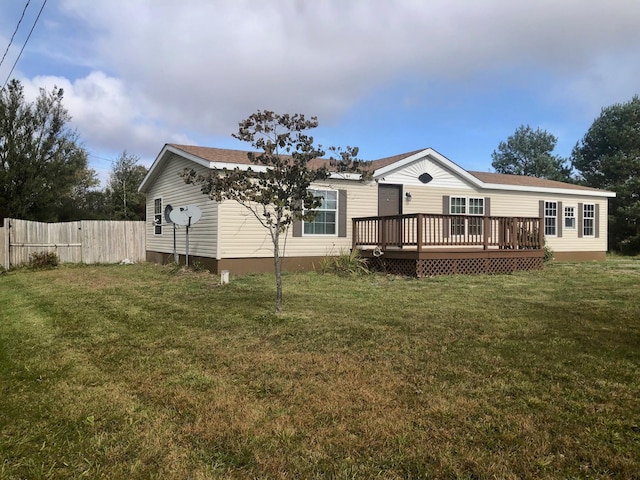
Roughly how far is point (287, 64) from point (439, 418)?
15.0m

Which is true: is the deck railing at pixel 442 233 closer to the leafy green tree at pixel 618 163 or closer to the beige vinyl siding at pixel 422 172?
the beige vinyl siding at pixel 422 172

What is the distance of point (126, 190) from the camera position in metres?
29.5

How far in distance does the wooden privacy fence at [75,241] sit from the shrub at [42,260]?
0.98 ft

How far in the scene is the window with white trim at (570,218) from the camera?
1677cm

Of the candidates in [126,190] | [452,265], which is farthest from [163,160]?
[126,190]

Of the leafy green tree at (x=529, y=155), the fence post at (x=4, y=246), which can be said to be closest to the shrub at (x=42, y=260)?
the fence post at (x=4, y=246)

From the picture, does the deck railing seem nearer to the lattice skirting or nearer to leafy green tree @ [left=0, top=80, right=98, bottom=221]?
the lattice skirting

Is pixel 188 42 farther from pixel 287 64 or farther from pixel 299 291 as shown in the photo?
pixel 299 291

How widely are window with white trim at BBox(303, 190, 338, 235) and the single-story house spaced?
28 mm

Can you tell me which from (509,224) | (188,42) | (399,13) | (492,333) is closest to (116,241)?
(188,42)

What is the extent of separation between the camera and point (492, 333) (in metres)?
5.12

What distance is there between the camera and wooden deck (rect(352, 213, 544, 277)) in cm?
1095

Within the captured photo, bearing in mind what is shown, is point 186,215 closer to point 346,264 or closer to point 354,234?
point 346,264

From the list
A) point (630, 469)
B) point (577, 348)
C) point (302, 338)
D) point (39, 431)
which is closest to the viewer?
point (630, 469)
